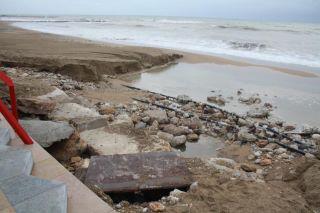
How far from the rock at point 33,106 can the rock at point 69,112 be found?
156 mm

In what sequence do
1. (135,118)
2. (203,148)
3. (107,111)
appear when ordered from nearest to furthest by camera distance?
(203,148) → (135,118) → (107,111)

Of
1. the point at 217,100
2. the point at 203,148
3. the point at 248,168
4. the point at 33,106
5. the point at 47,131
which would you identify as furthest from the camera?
the point at 217,100

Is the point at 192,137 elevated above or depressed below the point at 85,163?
below

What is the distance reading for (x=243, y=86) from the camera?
10453 millimetres

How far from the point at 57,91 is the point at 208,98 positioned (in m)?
4.02

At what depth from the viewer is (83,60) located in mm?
11242

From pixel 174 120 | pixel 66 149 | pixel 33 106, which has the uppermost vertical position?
pixel 33 106

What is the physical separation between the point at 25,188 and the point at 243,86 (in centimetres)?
885

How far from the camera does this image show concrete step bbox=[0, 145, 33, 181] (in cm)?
272

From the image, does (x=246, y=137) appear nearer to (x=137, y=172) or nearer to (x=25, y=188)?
(x=137, y=172)

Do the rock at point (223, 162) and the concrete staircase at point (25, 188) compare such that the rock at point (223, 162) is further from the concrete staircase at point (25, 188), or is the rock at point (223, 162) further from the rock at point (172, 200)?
the concrete staircase at point (25, 188)

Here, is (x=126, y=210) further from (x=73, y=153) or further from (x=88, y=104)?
(x=88, y=104)

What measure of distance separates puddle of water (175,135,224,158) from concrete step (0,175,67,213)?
3.08 m

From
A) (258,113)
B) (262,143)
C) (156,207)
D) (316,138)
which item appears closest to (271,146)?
(262,143)
